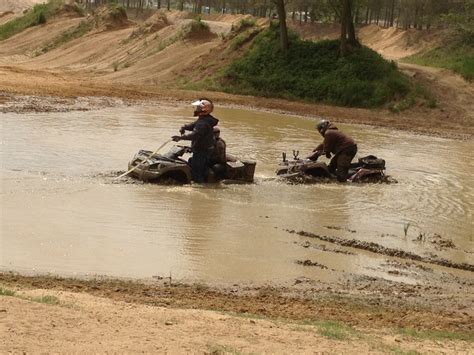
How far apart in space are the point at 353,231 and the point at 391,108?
19324 millimetres

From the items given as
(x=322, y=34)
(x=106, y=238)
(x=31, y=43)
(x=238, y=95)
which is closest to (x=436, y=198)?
(x=106, y=238)

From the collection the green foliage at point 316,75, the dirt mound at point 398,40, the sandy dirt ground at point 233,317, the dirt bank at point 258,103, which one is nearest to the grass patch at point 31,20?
the dirt mound at point 398,40

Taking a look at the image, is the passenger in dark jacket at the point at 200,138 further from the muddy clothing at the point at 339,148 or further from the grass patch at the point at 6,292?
the grass patch at the point at 6,292

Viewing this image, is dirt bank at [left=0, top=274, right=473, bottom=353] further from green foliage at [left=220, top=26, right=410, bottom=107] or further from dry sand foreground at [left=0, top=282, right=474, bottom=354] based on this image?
green foliage at [left=220, top=26, right=410, bottom=107]

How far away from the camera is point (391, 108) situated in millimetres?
30625

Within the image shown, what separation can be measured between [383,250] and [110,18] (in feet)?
140

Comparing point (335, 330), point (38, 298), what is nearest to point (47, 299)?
point (38, 298)

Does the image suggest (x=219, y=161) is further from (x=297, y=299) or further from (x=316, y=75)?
(x=316, y=75)

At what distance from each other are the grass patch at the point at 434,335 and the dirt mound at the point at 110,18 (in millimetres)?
44498

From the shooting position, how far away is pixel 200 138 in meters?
14.0

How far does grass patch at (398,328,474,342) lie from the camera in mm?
7449

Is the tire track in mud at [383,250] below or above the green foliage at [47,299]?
below

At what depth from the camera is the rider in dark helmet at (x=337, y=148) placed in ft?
51.1

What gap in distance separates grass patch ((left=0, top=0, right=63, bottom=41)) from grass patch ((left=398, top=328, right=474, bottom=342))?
51.8 metres
